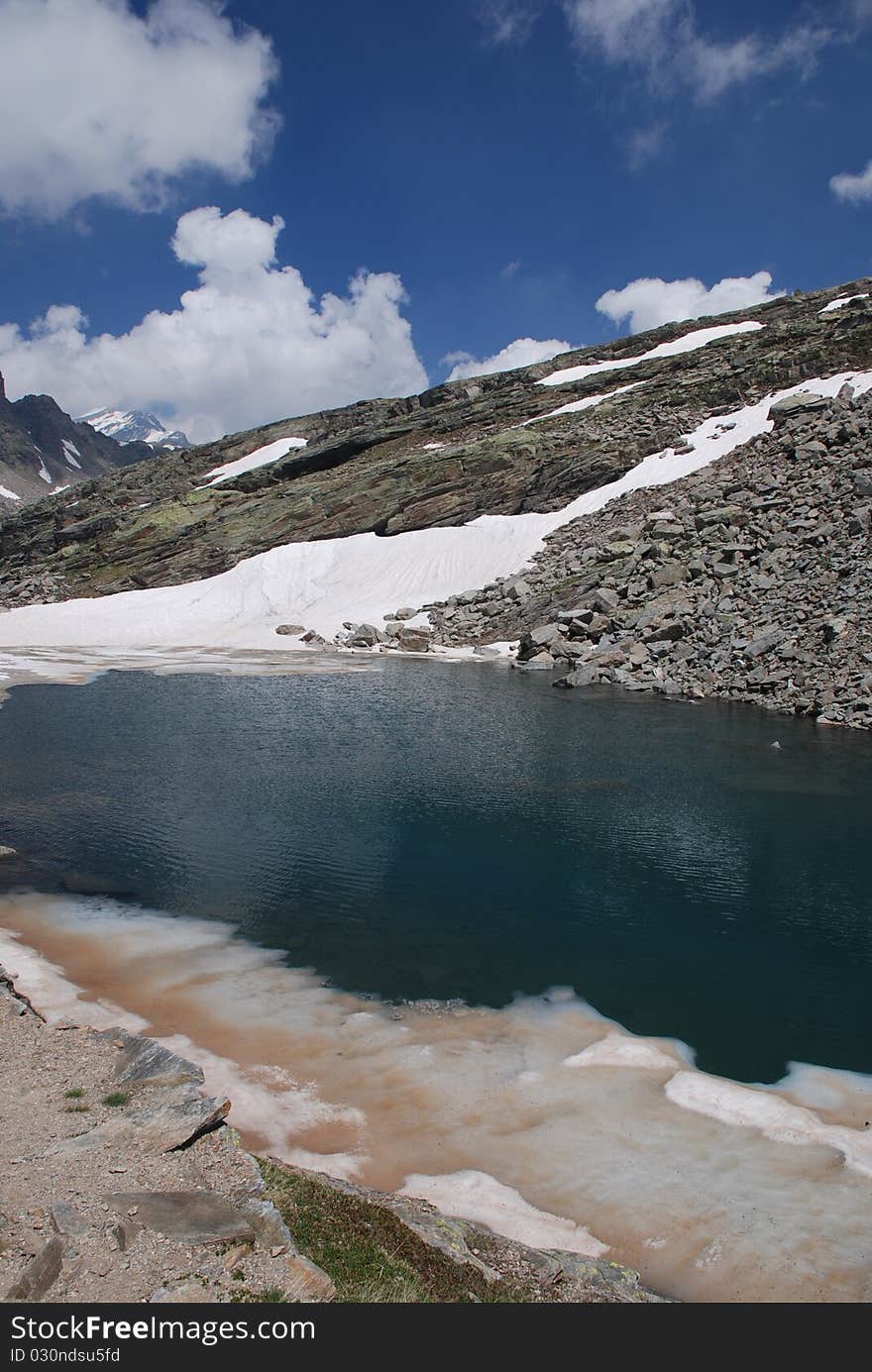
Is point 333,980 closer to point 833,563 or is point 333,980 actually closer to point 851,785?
point 851,785

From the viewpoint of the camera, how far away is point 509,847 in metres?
18.6

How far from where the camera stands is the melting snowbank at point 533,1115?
7.56 metres

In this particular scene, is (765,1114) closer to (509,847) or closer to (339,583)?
(509,847)

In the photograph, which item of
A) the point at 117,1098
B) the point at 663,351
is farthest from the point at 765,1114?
the point at 663,351

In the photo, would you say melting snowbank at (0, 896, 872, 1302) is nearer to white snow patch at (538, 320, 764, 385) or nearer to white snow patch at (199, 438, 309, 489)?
white snow patch at (538, 320, 764, 385)

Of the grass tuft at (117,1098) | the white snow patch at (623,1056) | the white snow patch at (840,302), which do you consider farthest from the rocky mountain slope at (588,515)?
the grass tuft at (117,1098)

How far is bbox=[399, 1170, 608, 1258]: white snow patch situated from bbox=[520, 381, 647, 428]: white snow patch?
7669 centimetres

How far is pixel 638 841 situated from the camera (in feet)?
62.6

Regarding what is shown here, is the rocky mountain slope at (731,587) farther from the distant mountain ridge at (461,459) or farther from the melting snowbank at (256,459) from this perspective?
Answer: the melting snowbank at (256,459)

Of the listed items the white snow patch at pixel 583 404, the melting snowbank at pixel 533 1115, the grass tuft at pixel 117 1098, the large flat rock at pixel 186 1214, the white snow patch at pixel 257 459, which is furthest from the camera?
the white snow patch at pixel 257 459

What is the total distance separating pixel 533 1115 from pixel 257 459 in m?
95.7

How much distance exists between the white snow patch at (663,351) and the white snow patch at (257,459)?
30856 mm

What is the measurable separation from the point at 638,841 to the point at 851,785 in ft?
28.7
